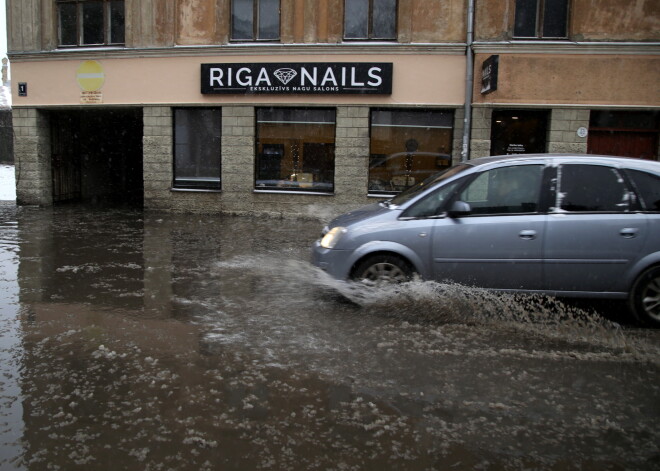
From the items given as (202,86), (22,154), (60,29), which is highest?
(60,29)

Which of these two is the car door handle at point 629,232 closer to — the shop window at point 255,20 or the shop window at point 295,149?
the shop window at point 295,149

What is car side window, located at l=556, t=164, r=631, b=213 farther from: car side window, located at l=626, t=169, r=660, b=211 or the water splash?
the water splash

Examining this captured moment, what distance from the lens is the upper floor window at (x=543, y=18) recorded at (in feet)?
43.3

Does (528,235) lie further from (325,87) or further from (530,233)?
(325,87)

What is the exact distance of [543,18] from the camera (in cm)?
1324

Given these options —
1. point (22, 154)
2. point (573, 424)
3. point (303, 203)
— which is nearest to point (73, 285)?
point (573, 424)

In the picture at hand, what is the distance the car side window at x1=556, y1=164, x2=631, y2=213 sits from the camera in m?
5.69

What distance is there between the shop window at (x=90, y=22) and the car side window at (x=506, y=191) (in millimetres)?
12795

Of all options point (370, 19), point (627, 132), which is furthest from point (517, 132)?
point (370, 19)

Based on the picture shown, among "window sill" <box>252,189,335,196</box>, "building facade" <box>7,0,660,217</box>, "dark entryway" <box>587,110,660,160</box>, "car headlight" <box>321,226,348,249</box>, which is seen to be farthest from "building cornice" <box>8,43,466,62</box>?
"car headlight" <box>321,226,348,249</box>

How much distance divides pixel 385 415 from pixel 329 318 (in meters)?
2.14

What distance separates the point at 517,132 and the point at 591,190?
8428mm

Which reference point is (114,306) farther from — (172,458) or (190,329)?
(172,458)

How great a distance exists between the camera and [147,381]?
159 inches
